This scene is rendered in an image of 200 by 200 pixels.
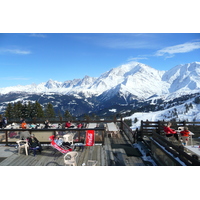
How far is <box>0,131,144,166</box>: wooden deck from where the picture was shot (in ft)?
24.7

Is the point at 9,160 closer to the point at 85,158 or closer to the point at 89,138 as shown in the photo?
the point at 85,158

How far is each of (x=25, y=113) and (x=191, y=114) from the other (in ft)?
491

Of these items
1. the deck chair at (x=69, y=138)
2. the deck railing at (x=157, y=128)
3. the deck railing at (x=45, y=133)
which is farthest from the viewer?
the deck railing at (x=157, y=128)

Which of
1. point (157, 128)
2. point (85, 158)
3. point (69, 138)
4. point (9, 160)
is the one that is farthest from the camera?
point (157, 128)

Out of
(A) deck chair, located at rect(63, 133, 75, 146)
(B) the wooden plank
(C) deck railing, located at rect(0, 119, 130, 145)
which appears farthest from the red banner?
(B) the wooden plank

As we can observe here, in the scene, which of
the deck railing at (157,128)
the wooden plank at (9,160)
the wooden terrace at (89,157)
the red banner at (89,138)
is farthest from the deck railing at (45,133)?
the deck railing at (157,128)

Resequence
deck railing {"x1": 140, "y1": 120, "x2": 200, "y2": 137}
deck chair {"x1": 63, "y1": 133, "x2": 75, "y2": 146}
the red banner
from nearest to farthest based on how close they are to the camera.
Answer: deck chair {"x1": 63, "y1": 133, "x2": 75, "y2": 146} → the red banner → deck railing {"x1": 140, "y1": 120, "x2": 200, "y2": 137}

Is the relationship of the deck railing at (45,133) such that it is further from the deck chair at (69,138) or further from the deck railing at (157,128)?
the deck railing at (157,128)

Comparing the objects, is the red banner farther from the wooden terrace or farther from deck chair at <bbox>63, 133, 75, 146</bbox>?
deck chair at <bbox>63, 133, 75, 146</bbox>

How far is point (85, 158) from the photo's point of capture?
8.10 meters

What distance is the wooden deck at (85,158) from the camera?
296 inches

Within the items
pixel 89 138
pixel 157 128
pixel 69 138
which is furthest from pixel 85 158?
pixel 157 128

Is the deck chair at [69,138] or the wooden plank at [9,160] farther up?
the deck chair at [69,138]
